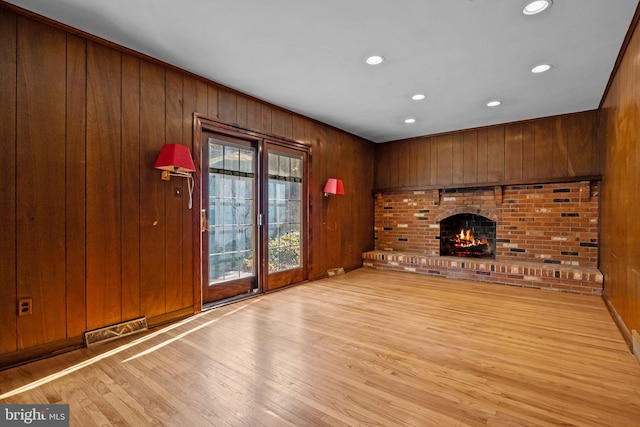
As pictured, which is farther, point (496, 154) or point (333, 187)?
point (496, 154)

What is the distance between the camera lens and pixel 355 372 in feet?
6.67

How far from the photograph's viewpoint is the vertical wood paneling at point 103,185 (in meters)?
2.49

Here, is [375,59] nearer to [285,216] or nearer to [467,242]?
[285,216]

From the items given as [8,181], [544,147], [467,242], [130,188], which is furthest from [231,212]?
[544,147]

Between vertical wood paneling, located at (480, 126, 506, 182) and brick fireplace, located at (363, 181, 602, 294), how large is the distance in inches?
7.8

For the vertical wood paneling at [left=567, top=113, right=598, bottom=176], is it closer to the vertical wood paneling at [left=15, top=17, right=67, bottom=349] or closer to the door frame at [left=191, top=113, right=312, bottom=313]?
the door frame at [left=191, top=113, right=312, bottom=313]

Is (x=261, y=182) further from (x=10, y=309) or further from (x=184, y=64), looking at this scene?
(x=10, y=309)

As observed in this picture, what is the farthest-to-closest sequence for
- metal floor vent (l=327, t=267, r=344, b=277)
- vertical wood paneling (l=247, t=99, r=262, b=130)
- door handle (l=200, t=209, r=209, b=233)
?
metal floor vent (l=327, t=267, r=344, b=277)
vertical wood paneling (l=247, t=99, r=262, b=130)
door handle (l=200, t=209, r=209, b=233)

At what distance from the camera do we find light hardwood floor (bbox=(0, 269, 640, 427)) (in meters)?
1.62

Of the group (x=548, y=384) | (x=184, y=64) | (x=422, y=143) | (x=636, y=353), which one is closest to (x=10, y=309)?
(x=184, y=64)

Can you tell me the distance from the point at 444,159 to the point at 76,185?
17.0 ft

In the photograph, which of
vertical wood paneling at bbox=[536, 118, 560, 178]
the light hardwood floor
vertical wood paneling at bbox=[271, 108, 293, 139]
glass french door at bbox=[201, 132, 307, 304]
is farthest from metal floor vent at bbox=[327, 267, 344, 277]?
vertical wood paneling at bbox=[536, 118, 560, 178]

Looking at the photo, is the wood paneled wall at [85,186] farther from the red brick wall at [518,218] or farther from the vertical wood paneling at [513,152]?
the vertical wood paneling at [513,152]

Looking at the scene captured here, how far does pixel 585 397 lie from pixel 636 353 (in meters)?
0.89
